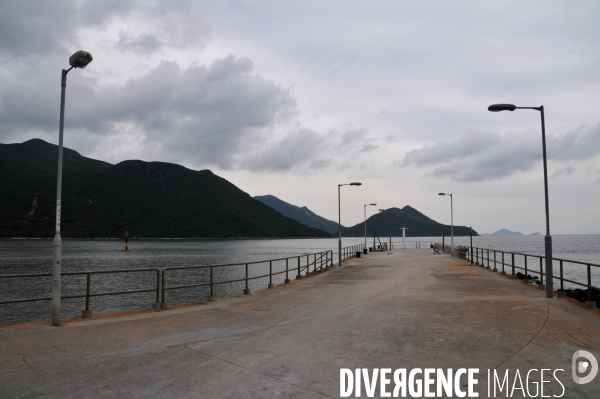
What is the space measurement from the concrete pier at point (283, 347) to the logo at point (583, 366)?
0.34 feet

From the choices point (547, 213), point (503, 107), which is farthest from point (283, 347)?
point (503, 107)

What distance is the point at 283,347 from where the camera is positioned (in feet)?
25.0

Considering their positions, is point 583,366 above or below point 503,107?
below

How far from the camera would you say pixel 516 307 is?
39.8ft

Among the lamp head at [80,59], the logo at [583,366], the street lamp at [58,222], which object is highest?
the lamp head at [80,59]

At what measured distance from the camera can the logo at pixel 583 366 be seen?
236 inches

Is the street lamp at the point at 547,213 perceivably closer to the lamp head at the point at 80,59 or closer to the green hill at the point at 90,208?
the lamp head at the point at 80,59

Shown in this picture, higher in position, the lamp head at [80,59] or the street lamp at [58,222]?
the lamp head at [80,59]

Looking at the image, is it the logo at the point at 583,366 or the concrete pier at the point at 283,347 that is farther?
the logo at the point at 583,366

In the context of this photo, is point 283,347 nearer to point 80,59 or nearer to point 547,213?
point 80,59

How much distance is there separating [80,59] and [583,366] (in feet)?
35.1

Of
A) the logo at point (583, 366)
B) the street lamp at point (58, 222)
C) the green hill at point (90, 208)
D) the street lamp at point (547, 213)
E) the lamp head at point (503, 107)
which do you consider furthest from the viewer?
the green hill at point (90, 208)

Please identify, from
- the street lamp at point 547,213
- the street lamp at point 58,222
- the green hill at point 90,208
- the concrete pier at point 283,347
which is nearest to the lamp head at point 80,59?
the street lamp at point 58,222

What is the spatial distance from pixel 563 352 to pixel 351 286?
11.1 m
